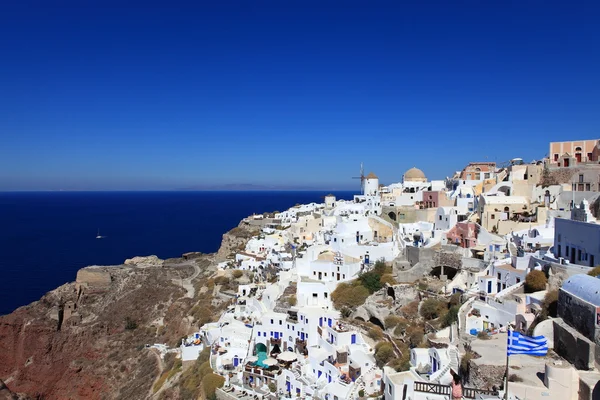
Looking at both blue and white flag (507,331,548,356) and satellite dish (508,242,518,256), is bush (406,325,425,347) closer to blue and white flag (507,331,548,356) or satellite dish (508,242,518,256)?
satellite dish (508,242,518,256)

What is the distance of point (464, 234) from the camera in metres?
28.8

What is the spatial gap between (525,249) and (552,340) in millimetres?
9445

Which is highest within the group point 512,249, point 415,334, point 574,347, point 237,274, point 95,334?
point 512,249

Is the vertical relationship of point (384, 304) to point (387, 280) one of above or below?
below

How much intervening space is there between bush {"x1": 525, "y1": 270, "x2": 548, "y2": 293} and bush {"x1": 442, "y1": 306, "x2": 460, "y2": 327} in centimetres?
340

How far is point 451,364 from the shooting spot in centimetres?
1661

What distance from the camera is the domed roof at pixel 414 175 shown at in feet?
170

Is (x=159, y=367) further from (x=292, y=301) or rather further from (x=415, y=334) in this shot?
(x=415, y=334)

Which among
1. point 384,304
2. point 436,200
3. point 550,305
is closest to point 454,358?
point 550,305

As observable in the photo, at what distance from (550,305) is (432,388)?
668cm

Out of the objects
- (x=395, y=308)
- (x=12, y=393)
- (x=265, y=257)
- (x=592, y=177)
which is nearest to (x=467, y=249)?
(x=395, y=308)

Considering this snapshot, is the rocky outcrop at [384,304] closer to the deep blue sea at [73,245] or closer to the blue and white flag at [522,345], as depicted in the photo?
the blue and white flag at [522,345]

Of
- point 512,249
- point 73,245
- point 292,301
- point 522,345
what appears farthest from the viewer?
point 73,245

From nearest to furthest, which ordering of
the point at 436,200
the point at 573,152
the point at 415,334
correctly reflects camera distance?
the point at 415,334 < the point at 573,152 < the point at 436,200
